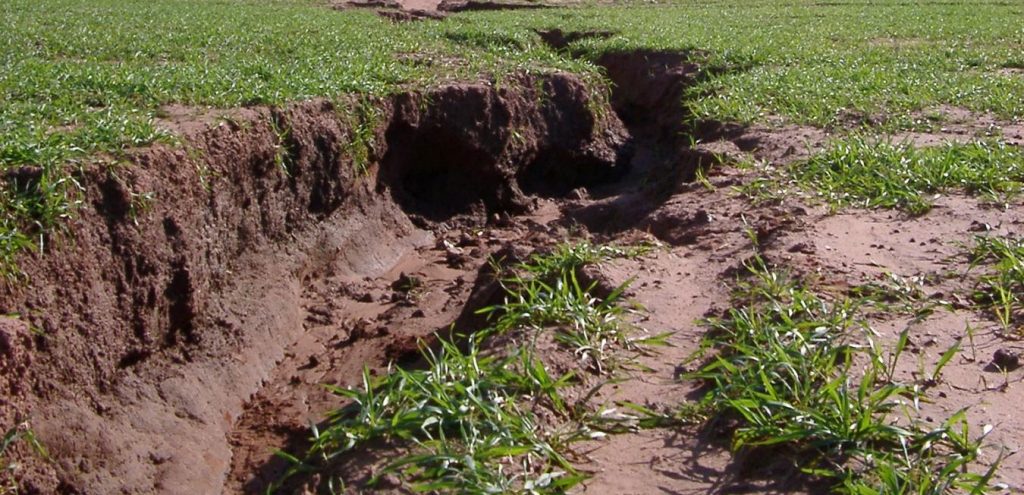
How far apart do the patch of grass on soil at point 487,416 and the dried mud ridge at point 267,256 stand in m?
1.09

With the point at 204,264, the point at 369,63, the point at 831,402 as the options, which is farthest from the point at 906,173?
the point at 369,63

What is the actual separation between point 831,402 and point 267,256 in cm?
387

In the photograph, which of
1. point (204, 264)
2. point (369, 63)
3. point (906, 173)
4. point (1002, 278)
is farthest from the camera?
point (369, 63)

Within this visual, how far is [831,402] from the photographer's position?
3525mm

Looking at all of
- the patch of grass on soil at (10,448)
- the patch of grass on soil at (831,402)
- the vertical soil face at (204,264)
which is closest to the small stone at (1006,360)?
the patch of grass on soil at (831,402)

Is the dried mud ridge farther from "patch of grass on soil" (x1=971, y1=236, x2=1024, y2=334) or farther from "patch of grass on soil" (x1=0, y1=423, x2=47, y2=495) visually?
"patch of grass on soil" (x1=971, y1=236, x2=1024, y2=334)

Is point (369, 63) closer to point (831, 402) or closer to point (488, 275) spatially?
point (488, 275)

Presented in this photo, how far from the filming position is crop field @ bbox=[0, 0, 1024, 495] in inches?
140

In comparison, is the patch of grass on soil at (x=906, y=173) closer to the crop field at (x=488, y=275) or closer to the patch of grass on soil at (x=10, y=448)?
the crop field at (x=488, y=275)

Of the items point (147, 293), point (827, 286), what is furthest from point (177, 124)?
point (827, 286)

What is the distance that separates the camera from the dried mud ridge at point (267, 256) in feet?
14.6

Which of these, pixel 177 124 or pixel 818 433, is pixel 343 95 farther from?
pixel 818 433

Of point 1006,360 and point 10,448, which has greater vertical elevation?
point 1006,360

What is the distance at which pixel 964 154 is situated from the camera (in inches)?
264
